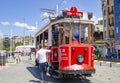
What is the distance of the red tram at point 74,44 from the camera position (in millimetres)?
15133

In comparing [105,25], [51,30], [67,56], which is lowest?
[67,56]

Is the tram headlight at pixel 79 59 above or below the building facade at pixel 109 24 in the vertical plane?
below

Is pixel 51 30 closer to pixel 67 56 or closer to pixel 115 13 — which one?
pixel 67 56

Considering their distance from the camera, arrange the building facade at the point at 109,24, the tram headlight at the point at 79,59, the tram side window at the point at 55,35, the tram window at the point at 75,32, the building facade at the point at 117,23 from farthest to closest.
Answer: the building facade at the point at 109,24 → the building facade at the point at 117,23 → the tram side window at the point at 55,35 → the tram window at the point at 75,32 → the tram headlight at the point at 79,59

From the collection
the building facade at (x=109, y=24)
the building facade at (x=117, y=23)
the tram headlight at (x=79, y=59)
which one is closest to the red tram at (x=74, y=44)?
the tram headlight at (x=79, y=59)

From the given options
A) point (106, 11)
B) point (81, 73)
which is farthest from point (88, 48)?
point (106, 11)

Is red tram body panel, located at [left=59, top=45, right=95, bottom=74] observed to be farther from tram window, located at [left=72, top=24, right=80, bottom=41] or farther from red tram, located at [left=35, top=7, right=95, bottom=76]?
tram window, located at [left=72, top=24, right=80, bottom=41]

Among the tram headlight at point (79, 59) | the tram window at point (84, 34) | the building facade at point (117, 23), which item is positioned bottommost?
the tram headlight at point (79, 59)

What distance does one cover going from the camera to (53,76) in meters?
17.6

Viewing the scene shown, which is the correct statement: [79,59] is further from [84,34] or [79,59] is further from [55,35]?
[55,35]

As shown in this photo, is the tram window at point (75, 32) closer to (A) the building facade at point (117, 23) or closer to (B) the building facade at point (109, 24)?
(A) the building facade at point (117, 23)

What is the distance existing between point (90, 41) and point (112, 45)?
55265 mm

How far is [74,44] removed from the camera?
50.6ft

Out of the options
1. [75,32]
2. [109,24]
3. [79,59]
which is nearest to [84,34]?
[75,32]
